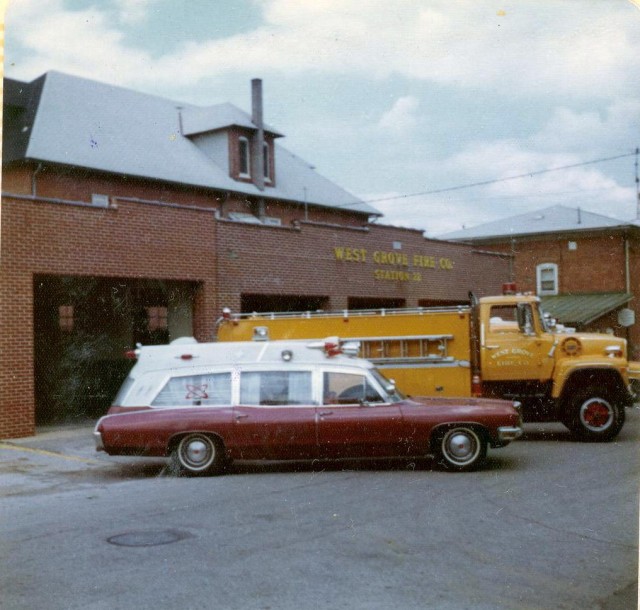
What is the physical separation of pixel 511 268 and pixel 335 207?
7.26 m

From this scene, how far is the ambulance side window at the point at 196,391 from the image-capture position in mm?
10391

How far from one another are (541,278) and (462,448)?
30.5 feet

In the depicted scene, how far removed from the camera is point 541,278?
60.7ft

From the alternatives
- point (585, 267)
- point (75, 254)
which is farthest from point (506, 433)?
point (75, 254)

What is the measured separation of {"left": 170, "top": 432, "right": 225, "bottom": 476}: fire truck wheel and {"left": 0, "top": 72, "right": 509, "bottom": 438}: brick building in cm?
506

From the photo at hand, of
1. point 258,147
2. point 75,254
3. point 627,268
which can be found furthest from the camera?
point 258,147

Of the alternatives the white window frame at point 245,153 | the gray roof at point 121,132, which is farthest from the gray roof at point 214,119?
the white window frame at point 245,153

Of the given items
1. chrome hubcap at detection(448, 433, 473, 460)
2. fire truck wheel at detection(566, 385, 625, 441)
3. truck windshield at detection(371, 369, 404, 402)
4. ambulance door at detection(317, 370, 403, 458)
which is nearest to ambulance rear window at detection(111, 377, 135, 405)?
ambulance door at detection(317, 370, 403, 458)

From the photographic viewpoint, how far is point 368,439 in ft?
33.1

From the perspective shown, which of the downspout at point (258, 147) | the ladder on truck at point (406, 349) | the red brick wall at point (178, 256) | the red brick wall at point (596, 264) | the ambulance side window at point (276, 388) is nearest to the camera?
the ambulance side window at point (276, 388)

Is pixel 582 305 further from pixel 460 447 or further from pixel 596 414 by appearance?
pixel 460 447

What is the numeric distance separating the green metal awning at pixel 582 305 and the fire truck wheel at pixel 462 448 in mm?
5228

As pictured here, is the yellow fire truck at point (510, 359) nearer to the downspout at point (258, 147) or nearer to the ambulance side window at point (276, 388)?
the ambulance side window at point (276, 388)

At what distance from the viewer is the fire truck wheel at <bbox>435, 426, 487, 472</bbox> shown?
33.3 ft
